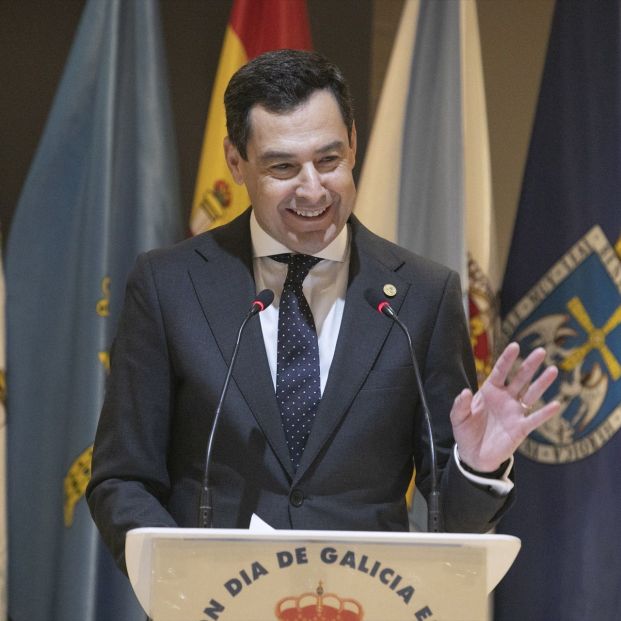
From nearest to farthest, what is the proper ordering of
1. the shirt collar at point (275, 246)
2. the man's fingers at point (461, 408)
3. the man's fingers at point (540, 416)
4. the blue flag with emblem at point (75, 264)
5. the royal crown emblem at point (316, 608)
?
the royal crown emblem at point (316, 608) → the man's fingers at point (540, 416) → the man's fingers at point (461, 408) → the shirt collar at point (275, 246) → the blue flag with emblem at point (75, 264)

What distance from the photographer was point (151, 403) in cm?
211

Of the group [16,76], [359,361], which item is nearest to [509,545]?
[359,361]

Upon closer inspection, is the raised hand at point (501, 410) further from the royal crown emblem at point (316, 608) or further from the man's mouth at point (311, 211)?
the man's mouth at point (311, 211)

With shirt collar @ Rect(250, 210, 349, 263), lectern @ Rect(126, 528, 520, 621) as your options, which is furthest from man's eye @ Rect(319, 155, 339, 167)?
lectern @ Rect(126, 528, 520, 621)

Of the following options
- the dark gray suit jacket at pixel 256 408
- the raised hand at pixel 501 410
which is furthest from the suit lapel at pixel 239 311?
the raised hand at pixel 501 410

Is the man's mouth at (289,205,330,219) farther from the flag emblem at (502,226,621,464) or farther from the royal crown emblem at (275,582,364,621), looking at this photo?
the flag emblem at (502,226,621,464)

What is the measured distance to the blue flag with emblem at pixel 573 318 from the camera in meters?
3.30

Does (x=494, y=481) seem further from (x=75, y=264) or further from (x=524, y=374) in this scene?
(x=75, y=264)

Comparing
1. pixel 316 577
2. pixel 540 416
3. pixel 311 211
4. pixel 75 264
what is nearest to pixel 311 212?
pixel 311 211

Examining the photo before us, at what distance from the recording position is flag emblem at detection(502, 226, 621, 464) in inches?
130

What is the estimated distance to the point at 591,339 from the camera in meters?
3.33

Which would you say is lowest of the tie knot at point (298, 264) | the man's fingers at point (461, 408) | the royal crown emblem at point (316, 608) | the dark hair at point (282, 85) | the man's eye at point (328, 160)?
the royal crown emblem at point (316, 608)

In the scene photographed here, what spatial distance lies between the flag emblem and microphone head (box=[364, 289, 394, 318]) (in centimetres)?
135

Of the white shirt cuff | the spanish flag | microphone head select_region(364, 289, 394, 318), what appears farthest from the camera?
the spanish flag
